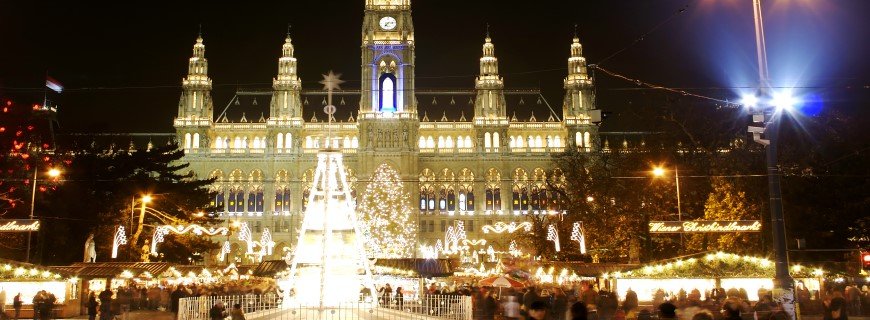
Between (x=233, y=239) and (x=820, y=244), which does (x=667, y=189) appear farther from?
(x=233, y=239)

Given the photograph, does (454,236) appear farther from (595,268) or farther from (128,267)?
→ (128,267)

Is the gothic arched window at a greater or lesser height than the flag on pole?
greater

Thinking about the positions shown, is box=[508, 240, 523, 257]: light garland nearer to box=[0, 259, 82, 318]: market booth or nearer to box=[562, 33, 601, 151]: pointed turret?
box=[562, 33, 601, 151]: pointed turret

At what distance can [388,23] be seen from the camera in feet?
272

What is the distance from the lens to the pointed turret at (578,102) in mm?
87000

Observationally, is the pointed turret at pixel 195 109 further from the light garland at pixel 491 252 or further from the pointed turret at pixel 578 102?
the pointed turret at pixel 578 102

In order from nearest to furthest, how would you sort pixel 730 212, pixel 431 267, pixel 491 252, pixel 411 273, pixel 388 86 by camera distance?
pixel 730 212 < pixel 431 267 < pixel 411 273 < pixel 491 252 < pixel 388 86

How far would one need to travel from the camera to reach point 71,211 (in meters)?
38.8

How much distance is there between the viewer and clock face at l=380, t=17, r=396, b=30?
82875 mm

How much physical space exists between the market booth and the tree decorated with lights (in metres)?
39.8

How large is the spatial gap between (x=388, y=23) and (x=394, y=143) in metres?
12.7

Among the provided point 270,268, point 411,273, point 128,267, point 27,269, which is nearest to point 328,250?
point 128,267

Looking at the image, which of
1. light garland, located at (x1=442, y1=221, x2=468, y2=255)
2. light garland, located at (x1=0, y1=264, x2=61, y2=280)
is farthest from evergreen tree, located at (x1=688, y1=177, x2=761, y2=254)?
light garland, located at (x1=0, y1=264, x2=61, y2=280)

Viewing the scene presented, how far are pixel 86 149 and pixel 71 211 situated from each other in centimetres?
540
